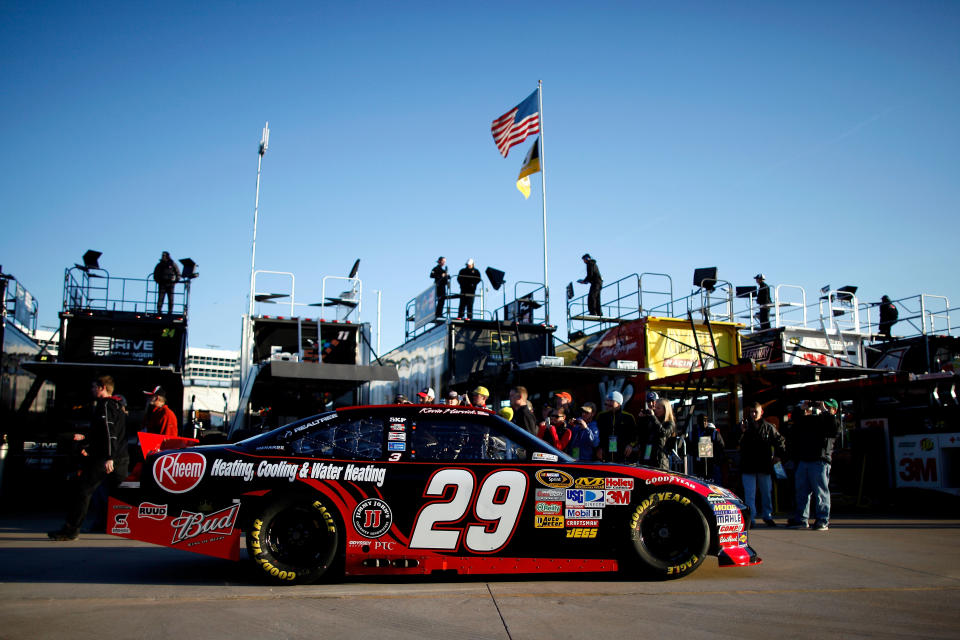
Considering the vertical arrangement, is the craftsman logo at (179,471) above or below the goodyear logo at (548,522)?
above

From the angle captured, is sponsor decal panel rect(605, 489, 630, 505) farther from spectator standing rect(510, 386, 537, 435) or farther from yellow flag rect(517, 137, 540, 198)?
yellow flag rect(517, 137, 540, 198)

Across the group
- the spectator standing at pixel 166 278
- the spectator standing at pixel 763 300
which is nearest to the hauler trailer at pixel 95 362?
the spectator standing at pixel 166 278

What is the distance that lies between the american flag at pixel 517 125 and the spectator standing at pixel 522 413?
11.0 metres

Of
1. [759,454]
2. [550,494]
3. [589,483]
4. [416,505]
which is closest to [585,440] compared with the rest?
[759,454]

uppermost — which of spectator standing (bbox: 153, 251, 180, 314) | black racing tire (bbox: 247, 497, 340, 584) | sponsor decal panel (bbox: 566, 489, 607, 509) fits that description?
spectator standing (bbox: 153, 251, 180, 314)

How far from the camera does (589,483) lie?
5.79 meters

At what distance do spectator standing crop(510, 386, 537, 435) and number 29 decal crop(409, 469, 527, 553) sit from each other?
2.99 metres

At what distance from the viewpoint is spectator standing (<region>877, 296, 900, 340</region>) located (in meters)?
20.0

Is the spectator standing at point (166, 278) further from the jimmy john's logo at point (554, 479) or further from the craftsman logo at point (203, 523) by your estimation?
the jimmy john's logo at point (554, 479)

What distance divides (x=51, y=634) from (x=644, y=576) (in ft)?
13.0

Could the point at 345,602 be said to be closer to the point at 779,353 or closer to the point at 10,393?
the point at 10,393

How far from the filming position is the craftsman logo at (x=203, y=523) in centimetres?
562

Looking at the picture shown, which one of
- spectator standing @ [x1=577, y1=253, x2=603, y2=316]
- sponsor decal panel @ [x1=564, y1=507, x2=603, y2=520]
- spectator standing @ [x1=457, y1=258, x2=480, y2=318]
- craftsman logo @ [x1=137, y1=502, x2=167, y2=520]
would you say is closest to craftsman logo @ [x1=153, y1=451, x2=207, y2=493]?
craftsman logo @ [x1=137, y1=502, x2=167, y2=520]

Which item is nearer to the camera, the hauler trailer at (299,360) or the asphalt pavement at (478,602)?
the asphalt pavement at (478,602)
